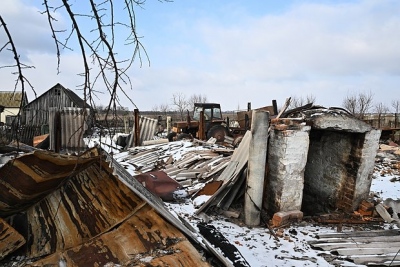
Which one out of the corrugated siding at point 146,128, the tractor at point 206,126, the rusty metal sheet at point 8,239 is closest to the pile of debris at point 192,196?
the rusty metal sheet at point 8,239

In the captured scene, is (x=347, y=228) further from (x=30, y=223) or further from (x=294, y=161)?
(x=30, y=223)

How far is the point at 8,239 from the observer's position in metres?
2.01

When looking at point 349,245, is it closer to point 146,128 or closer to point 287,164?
point 287,164

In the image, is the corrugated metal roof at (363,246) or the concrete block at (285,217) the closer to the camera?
the corrugated metal roof at (363,246)

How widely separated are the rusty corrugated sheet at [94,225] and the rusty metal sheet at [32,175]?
12 mm

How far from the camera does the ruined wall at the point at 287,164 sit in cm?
524

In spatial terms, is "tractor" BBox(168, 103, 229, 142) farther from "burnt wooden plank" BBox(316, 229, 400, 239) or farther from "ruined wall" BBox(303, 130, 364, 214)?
"burnt wooden plank" BBox(316, 229, 400, 239)

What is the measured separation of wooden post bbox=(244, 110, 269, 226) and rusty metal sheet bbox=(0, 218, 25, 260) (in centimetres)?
392

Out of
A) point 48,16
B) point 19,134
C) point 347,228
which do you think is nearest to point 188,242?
point 19,134

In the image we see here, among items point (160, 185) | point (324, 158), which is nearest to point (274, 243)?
point (324, 158)

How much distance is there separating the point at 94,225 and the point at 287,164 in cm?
374

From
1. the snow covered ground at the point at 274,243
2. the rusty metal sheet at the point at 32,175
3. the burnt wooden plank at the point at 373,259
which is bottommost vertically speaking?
the snow covered ground at the point at 274,243

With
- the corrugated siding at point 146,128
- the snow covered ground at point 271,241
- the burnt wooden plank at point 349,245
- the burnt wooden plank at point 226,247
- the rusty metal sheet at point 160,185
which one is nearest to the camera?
the burnt wooden plank at point 226,247

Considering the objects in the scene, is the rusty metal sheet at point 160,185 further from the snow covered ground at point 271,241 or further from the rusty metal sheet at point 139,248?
the rusty metal sheet at point 139,248
